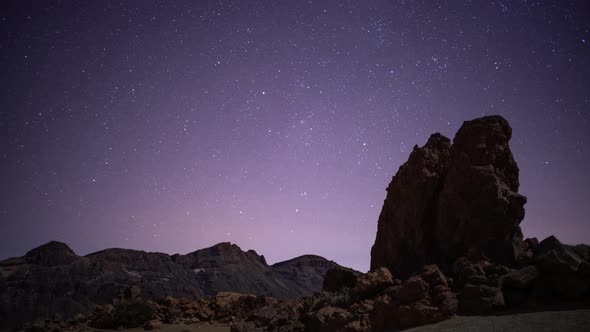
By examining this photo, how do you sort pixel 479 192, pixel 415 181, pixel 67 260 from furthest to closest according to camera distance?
pixel 67 260 < pixel 415 181 < pixel 479 192

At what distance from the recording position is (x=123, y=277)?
83.8 metres

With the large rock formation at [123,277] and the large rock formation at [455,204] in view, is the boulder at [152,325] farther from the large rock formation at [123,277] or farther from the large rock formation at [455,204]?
the large rock formation at [123,277]

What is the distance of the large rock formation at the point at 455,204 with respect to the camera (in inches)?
590

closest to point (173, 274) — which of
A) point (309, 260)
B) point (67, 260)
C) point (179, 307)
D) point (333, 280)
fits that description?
point (67, 260)

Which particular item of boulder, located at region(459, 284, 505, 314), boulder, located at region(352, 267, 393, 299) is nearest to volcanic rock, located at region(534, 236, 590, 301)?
boulder, located at region(459, 284, 505, 314)

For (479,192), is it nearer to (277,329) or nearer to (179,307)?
(277,329)

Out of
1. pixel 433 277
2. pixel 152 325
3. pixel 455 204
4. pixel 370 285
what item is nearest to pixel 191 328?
pixel 152 325

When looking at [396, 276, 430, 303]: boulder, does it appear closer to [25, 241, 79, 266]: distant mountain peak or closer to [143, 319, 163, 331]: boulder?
[143, 319, 163, 331]: boulder

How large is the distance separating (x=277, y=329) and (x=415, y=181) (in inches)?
396

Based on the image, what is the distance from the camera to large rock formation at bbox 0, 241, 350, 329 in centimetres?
6644

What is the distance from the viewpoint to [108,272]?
279 feet

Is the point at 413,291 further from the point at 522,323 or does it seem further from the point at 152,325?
the point at 152,325

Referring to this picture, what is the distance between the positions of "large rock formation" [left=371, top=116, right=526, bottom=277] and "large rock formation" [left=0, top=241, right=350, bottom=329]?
1258 inches

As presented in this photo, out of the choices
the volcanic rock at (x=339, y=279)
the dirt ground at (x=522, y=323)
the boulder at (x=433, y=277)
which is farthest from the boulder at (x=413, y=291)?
the volcanic rock at (x=339, y=279)
